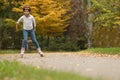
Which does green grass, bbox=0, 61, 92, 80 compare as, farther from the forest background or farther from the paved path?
the forest background

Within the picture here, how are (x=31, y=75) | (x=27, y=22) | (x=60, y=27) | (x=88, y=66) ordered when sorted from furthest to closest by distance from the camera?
(x=60, y=27)
(x=27, y=22)
(x=88, y=66)
(x=31, y=75)

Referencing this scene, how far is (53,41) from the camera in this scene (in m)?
35.6

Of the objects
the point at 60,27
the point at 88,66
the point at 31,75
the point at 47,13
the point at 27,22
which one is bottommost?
the point at 60,27

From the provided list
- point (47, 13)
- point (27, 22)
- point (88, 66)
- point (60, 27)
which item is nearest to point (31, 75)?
point (88, 66)

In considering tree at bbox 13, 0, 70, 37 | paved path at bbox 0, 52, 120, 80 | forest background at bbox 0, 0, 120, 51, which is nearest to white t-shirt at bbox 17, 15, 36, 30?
paved path at bbox 0, 52, 120, 80

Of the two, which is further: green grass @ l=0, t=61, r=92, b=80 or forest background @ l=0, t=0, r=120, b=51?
forest background @ l=0, t=0, r=120, b=51

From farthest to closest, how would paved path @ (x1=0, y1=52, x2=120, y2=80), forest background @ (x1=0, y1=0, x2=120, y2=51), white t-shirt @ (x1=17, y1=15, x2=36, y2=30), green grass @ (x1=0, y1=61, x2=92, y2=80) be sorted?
forest background @ (x1=0, y1=0, x2=120, y2=51) < white t-shirt @ (x1=17, y1=15, x2=36, y2=30) < paved path @ (x1=0, y1=52, x2=120, y2=80) < green grass @ (x1=0, y1=61, x2=92, y2=80)

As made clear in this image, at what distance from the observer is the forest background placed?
31500mm

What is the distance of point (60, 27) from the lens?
33.2 metres

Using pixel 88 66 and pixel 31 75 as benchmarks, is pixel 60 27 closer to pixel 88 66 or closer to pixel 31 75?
pixel 88 66

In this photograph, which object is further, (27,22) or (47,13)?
(47,13)

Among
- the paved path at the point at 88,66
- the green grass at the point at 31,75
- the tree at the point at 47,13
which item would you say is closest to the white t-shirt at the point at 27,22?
the paved path at the point at 88,66

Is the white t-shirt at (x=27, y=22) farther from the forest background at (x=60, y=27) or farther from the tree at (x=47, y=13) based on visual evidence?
the tree at (x=47, y=13)

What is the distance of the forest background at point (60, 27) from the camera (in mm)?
31500
